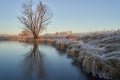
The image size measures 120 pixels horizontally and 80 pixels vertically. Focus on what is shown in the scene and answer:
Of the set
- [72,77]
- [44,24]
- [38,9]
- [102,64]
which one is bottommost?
[72,77]

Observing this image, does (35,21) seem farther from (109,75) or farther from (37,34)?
(109,75)

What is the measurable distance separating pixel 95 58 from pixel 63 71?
4.56 ft

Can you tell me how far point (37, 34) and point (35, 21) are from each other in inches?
74.0

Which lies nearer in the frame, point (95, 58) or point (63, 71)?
point (95, 58)

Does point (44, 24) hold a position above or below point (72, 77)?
above

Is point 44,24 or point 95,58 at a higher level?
point 44,24

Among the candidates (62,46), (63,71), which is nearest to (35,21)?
(62,46)

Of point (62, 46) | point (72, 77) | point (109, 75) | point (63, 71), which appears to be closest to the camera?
point (109, 75)

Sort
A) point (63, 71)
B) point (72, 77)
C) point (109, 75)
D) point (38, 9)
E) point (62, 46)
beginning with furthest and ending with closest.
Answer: point (38, 9) < point (62, 46) < point (63, 71) < point (72, 77) < point (109, 75)

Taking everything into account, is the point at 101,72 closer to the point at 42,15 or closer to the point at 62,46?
the point at 62,46

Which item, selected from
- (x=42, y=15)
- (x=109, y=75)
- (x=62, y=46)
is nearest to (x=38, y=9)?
(x=42, y=15)

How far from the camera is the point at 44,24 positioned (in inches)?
927

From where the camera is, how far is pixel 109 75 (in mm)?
4738

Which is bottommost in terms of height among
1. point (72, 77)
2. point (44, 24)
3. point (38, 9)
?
point (72, 77)
